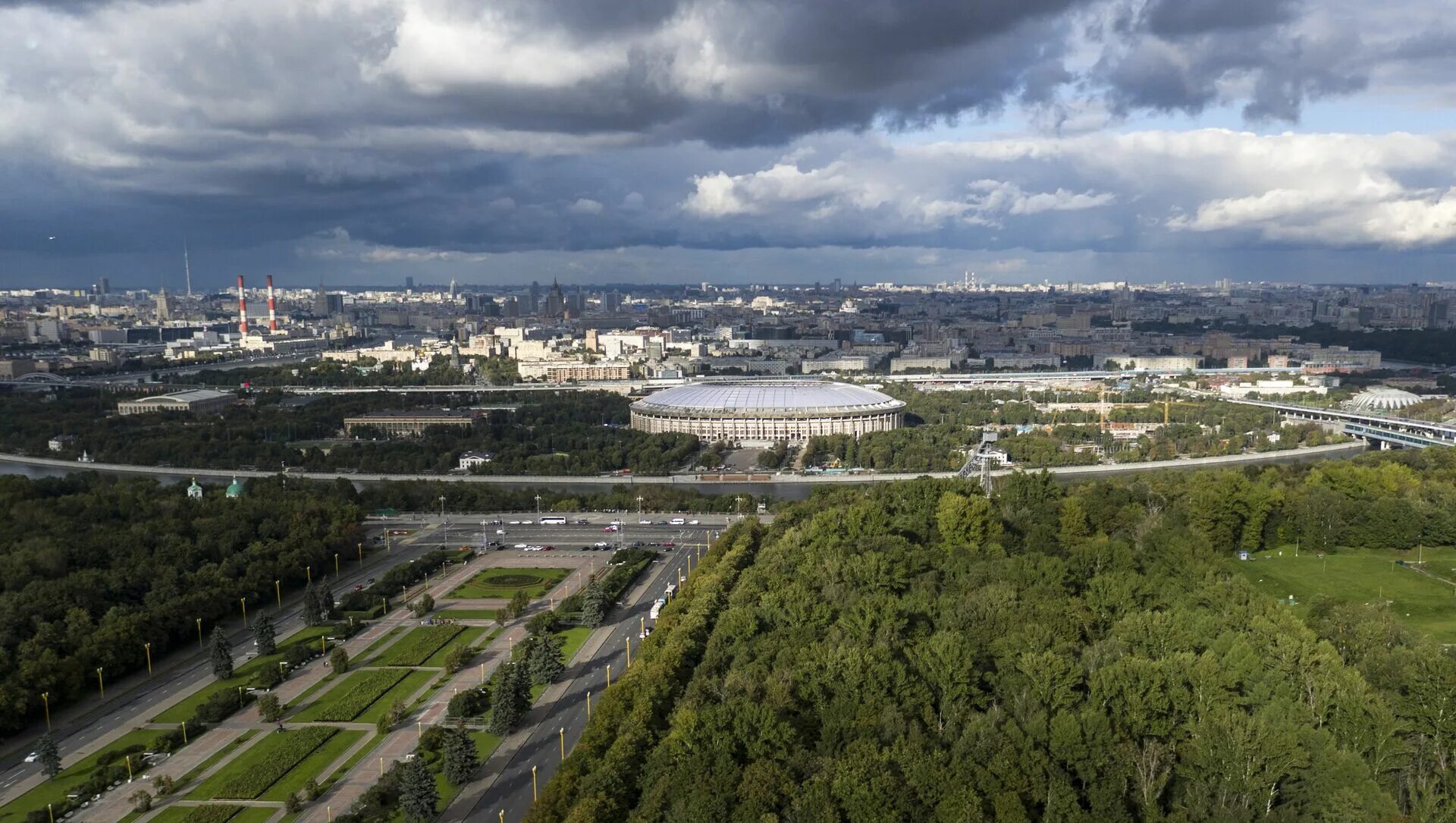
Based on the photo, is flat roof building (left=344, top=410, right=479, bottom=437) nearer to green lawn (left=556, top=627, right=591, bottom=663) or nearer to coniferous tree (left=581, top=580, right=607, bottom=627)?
coniferous tree (left=581, top=580, right=607, bottom=627)

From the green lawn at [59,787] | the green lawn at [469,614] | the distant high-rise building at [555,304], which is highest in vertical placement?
the distant high-rise building at [555,304]

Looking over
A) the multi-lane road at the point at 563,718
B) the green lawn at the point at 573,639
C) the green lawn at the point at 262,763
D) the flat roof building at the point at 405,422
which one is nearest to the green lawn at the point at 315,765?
the green lawn at the point at 262,763

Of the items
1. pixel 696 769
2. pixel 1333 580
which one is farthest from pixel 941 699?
pixel 1333 580

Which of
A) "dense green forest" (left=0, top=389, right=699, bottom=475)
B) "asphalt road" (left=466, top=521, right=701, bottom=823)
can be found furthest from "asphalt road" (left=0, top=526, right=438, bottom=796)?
"dense green forest" (left=0, top=389, right=699, bottom=475)

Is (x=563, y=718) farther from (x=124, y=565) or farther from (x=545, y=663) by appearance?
(x=124, y=565)

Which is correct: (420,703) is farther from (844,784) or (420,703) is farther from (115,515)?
(115,515)

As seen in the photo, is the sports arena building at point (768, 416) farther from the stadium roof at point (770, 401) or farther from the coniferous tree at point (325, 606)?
the coniferous tree at point (325, 606)
